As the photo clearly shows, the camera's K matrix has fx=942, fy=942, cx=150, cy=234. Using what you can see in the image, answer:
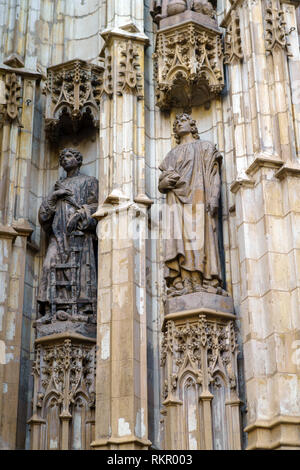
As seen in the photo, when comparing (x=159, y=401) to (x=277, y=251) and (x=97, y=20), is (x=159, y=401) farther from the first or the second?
(x=97, y=20)

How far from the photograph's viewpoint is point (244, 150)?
1110cm

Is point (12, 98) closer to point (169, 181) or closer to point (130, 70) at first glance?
point (130, 70)

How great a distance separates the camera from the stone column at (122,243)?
10.1 metres

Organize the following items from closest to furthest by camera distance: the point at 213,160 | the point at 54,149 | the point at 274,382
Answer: the point at 274,382
the point at 213,160
the point at 54,149

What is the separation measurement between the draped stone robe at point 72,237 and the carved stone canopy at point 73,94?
0.88 m

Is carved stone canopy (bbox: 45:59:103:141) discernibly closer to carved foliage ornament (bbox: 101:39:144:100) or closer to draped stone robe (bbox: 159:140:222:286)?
carved foliage ornament (bbox: 101:39:144:100)

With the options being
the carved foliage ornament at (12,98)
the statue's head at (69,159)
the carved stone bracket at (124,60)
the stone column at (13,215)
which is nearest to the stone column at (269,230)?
the carved stone bracket at (124,60)

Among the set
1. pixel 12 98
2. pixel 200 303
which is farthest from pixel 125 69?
pixel 200 303

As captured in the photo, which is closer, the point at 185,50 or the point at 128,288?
the point at 128,288

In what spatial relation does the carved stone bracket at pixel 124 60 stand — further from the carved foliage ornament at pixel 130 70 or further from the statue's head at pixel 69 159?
the statue's head at pixel 69 159

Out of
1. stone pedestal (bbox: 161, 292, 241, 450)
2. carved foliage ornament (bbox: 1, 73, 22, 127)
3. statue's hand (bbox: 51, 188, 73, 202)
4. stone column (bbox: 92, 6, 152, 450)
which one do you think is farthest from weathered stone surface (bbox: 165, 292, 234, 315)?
carved foliage ornament (bbox: 1, 73, 22, 127)

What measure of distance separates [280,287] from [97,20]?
211 inches
